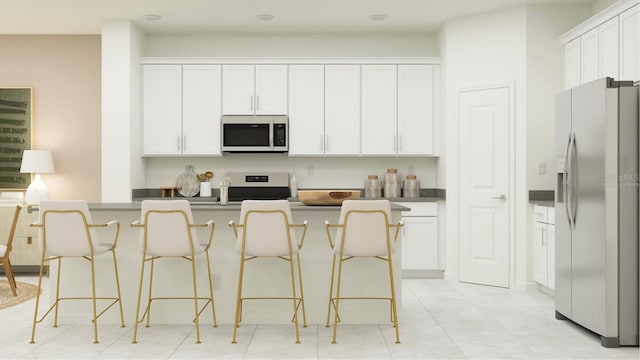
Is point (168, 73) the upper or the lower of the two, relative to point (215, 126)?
upper

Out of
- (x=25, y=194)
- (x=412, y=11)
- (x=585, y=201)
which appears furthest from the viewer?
(x=25, y=194)

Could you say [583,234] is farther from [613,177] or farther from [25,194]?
[25,194]

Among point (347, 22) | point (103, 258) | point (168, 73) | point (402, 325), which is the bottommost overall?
point (402, 325)

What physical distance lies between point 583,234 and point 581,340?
0.71 m

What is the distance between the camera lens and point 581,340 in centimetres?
406

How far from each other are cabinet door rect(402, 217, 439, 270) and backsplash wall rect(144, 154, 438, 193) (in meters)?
0.80

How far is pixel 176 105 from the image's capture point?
6.82 m

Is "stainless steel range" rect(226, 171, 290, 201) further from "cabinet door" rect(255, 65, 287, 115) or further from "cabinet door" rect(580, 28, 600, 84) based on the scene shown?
"cabinet door" rect(580, 28, 600, 84)

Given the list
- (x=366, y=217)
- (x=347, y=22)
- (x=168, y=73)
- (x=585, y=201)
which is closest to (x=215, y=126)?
(x=168, y=73)

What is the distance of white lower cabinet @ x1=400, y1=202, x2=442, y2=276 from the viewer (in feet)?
21.8

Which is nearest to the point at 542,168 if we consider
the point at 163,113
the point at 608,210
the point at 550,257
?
the point at 550,257

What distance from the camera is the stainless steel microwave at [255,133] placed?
6.75m

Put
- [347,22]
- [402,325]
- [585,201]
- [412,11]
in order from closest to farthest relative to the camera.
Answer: [585,201]
[402,325]
[412,11]
[347,22]

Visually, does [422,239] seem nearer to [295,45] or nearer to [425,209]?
[425,209]
